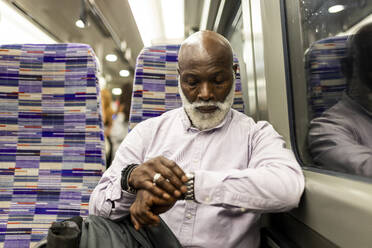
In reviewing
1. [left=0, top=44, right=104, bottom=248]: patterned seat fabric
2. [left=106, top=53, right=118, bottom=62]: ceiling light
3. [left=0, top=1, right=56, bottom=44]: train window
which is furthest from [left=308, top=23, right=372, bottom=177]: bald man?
[left=106, top=53, right=118, bottom=62]: ceiling light

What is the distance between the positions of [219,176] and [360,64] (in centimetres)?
57

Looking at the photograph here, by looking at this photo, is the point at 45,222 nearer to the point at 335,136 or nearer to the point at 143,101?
the point at 143,101

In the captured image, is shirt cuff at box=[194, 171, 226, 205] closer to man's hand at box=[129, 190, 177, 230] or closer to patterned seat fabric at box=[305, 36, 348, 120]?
man's hand at box=[129, 190, 177, 230]

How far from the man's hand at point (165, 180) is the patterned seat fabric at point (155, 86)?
0.70 m

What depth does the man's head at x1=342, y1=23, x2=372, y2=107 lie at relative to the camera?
0.89 m

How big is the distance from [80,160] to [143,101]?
489 millimetres

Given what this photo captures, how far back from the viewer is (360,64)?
922 millimetres

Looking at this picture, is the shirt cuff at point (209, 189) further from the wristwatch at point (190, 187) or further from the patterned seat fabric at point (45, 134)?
the patterned seat fabric at point (45, 134)

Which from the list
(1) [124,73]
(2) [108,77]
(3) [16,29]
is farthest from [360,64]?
(2) [108,77]

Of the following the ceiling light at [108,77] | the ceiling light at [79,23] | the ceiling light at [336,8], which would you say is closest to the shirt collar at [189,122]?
the ceiling light at [336,8]

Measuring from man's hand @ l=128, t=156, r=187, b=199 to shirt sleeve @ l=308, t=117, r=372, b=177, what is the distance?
1.69ft

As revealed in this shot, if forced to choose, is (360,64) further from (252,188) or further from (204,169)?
(204,169)

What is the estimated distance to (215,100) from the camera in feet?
4.34

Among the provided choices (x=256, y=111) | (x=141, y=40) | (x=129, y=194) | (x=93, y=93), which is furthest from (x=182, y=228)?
(x=141, y=40)
